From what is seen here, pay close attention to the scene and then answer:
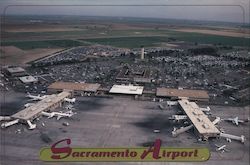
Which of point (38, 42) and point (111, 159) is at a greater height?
point (38, 42)

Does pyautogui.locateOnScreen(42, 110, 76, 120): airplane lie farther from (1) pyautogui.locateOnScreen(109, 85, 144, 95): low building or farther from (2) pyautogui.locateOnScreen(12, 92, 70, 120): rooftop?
(1) pyautogui.locateOnScreen(109, 85, 144, 95): low building

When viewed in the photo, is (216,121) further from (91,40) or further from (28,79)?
(91,40)

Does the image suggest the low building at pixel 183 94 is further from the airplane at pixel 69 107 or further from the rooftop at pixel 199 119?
the airplane at pixel 69 107

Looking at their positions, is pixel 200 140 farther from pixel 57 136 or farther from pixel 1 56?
pixel 1 56

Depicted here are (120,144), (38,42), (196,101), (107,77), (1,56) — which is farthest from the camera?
(38,42)

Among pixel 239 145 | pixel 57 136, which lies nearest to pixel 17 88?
pixel 57 136

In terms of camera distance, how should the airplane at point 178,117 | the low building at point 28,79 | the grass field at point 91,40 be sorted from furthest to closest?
1. the grass field at point 91,40
2. the low building at point 28,79
3. the airplane at point 178,117

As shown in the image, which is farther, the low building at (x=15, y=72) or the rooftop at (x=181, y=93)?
the low building at (x=15, y=72)

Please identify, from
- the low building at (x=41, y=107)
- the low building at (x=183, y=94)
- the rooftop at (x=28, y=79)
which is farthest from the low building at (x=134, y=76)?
the rooftop at (x=28, y=79)

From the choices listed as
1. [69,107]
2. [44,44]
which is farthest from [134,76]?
[44,44]
